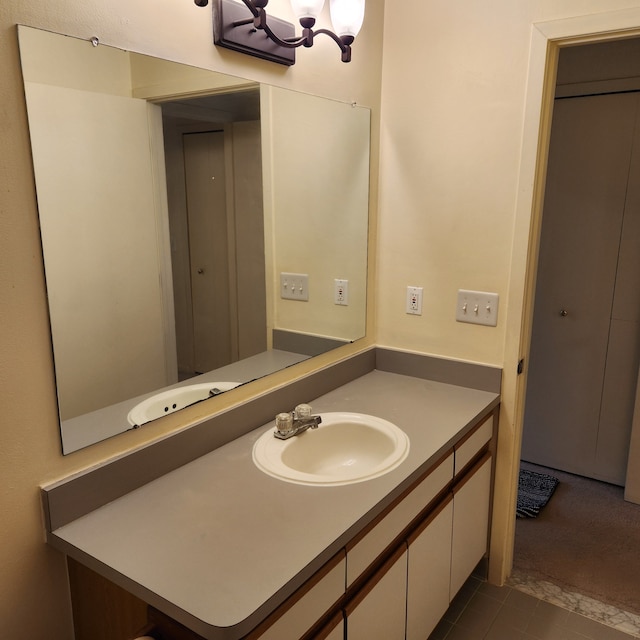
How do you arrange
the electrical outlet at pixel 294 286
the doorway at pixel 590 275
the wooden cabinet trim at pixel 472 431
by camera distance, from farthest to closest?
the doorway at pixel 590 275 → the electrical outlet at pixel 294 286 → the wooden cabinet trim at pixel 472 431

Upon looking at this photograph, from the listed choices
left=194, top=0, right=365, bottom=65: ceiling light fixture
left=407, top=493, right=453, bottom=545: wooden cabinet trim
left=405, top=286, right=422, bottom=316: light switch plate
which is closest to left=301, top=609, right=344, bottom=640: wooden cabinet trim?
left=407, top=493, right=453, bottom=545: wooden cabinet trim

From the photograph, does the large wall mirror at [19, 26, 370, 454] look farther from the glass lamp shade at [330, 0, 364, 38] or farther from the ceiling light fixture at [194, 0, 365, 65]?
the glass lamp shade at [330, 0, 364, 38]

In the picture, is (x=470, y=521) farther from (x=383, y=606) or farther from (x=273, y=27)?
(x=273, y=27)

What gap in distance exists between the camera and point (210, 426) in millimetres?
1506

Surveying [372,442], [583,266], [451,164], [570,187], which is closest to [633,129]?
[570,187]

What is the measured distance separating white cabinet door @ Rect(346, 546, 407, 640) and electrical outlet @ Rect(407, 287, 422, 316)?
37.4 inches

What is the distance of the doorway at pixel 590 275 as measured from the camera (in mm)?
2697

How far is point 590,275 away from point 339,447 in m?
1.85

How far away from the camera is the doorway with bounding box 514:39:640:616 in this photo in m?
2.70

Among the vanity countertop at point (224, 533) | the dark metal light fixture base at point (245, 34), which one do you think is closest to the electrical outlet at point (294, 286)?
the vanity countertop at point (224, 533)

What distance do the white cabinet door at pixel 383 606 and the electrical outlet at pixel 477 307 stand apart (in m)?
0.89

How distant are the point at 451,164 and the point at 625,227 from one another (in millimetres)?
1283

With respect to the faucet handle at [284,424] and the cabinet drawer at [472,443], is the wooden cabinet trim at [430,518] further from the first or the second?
the faucet handle at [284,424]

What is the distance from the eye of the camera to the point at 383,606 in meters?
1.41
